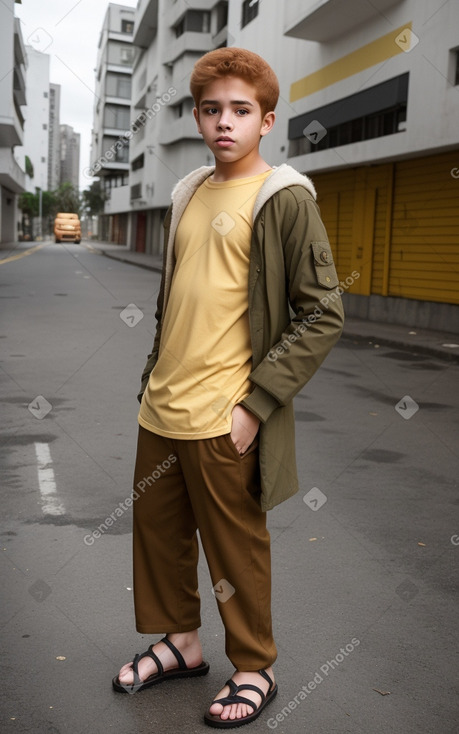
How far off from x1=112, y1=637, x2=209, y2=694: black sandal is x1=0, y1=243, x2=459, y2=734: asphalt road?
0.11ft

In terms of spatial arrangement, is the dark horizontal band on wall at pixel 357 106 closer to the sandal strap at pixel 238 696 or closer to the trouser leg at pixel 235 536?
the trouser leg at pixel 235 536

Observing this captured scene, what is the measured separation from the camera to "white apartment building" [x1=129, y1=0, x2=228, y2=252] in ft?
143

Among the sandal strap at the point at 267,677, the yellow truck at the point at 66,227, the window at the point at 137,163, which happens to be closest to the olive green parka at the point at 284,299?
the sandal strap at the point at 267,677

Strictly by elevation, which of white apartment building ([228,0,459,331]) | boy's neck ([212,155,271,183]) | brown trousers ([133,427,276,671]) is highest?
white apartment building ([228,0,459,331])

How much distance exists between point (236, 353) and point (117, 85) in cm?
8204

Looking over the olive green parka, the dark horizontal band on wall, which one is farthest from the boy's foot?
the dark horizontal band on wall

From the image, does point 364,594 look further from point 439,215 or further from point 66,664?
point 439,215

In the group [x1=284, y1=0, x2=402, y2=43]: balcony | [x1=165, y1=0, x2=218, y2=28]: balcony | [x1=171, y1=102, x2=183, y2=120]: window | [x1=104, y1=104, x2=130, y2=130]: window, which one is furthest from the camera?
A: [x1=104, y1=104, x2=130, y2=130]: window

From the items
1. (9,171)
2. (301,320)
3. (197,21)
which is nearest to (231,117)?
(301,320)

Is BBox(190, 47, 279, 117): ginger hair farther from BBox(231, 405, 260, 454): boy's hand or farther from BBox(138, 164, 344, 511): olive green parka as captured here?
BBox(231, 405, 260, 454): boy's hand

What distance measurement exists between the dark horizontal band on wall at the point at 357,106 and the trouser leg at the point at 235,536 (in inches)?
578

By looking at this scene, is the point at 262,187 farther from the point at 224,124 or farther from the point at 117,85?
the point at 117,85

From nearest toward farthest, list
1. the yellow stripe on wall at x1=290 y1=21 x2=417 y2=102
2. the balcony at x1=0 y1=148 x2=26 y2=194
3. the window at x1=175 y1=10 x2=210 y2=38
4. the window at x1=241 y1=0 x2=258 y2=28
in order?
1. the yellow stripe on wall at x1=290 y1=21 x2=417 y2=102
2. the window at x1=241 y1=0 x2=258 y2=28
3. the balcony at x1=0 y1=148 x2=26 y2=194
4. the window at x1=175 y1=10 x2=210 y2=38

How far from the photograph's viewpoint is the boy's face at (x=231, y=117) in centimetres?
240
